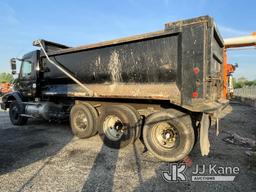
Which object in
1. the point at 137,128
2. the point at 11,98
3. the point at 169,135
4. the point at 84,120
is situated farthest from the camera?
the point at 11,98

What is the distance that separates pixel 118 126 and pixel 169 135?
149cm

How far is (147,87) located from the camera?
4.68 meters

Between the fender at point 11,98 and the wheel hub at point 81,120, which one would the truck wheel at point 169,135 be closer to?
the wheel hub at point 81,120

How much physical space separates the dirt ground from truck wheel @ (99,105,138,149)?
23 cm

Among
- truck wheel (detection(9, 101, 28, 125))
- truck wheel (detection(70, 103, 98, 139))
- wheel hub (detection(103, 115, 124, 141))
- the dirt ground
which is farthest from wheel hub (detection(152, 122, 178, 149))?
truck wheel (detection(9, 101, 28, 125))

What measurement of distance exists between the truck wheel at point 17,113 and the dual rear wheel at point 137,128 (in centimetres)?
301

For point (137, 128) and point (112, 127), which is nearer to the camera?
point (137, 128)

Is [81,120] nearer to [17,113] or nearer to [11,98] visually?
[17,113]

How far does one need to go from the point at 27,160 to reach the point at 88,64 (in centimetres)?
280

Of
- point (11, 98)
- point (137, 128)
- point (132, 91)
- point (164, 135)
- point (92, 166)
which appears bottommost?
point (92, 166)

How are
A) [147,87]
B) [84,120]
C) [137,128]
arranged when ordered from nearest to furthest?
1. [147,87]
2. [137,128]
3. [84,120]

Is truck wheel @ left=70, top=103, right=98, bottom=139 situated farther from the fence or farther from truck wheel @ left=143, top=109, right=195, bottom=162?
the fence

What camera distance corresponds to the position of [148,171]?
3.83m

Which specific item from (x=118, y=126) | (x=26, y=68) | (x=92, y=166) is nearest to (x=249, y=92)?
(x=118, y=126)
